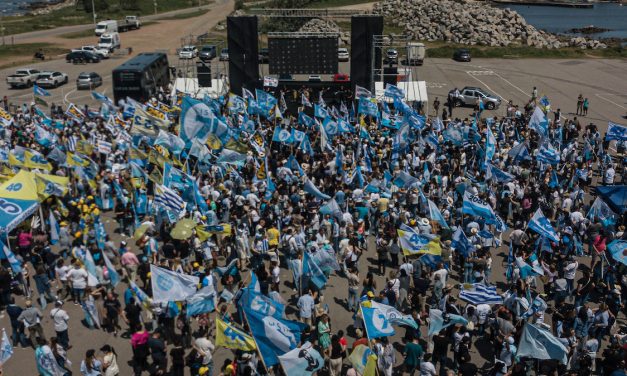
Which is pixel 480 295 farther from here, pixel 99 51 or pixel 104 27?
pixel 104 27

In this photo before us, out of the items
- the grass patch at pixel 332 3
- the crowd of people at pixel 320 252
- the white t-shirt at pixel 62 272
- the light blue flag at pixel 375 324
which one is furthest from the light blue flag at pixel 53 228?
the grass patch at pixel 332 3

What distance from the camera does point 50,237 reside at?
1928 cm

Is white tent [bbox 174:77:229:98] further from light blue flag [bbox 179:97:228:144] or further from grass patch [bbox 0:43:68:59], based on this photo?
grass patch [bbox 0:43:68:59]

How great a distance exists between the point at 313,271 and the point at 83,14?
3876 inches

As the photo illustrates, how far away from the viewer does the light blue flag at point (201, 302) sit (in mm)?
13555

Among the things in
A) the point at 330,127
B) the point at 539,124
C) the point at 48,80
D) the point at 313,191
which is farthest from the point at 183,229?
the point at 48,80

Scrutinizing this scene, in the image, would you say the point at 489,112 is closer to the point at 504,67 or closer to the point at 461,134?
the point at 461,134

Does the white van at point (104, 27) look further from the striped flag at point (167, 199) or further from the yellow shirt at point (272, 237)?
the yellow shirt at point (272, 237)

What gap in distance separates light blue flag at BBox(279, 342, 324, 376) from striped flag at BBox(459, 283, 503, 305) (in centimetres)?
447

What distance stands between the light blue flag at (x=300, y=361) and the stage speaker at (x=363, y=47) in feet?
86.7

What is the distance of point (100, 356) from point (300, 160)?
13.4 metres

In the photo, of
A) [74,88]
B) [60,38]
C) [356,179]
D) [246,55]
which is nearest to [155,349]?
[356,179]

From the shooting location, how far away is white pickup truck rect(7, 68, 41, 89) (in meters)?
47.6

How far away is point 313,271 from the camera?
598 inches
